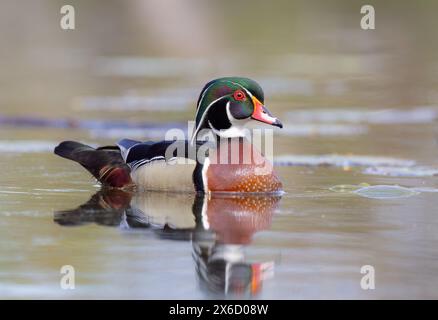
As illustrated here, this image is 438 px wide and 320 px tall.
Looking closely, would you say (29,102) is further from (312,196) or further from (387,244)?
(387,244)

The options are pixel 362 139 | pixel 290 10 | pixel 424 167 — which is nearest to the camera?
pixel 424 167

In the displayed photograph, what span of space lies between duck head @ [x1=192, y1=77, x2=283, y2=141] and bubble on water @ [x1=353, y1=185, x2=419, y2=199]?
3.68 feet

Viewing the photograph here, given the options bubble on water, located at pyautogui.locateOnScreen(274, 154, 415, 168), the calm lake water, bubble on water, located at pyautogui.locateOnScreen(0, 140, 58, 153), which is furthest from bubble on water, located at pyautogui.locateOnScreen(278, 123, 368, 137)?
bubble on water, located at pyautogui.locateOnScreen(0, 140, 58, 153)

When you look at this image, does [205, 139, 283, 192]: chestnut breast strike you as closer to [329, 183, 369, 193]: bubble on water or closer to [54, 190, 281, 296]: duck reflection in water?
[54, 190, 281, 296]: duck reflection in water

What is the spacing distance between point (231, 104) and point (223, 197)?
925mm

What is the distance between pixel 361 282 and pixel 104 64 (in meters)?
16.1

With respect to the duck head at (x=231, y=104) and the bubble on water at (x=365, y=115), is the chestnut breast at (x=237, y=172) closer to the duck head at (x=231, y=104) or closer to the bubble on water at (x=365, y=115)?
the duck head at (x=231, y=104)

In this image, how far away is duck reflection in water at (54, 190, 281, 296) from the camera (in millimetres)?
7707

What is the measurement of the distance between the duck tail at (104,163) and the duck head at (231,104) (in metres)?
1.00

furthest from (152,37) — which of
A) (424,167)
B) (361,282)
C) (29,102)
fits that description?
(361,282)

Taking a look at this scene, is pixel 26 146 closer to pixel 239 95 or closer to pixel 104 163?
pixel 104 163

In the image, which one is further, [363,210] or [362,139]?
[362,139]

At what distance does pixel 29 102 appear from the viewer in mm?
18203
